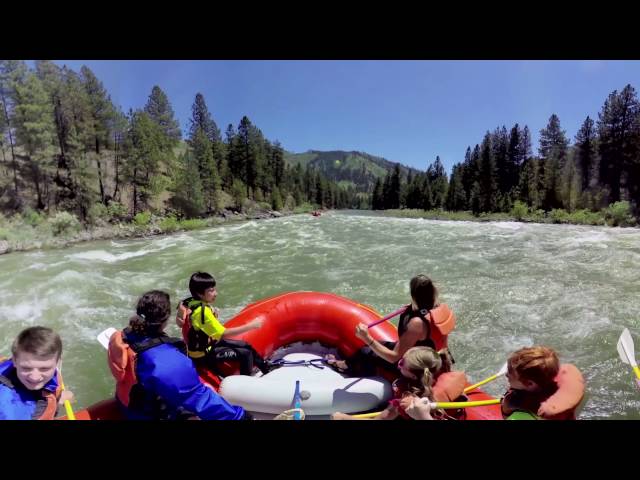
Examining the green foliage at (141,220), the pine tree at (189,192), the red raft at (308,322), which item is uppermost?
the pine tree at (189,192)

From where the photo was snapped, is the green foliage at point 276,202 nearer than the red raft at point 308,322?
No

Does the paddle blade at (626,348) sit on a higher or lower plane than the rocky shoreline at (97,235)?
lower

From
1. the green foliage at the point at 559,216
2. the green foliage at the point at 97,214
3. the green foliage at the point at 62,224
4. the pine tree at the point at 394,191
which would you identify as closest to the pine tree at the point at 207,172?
the green foliage at the point at 97,214

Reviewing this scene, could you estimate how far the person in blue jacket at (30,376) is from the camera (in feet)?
5.59

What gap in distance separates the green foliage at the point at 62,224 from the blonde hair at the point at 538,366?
2225cm

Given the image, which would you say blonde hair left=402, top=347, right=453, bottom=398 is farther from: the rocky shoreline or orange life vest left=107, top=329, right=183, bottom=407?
the rocky shoreline

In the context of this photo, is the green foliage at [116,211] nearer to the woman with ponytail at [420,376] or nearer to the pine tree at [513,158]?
the woman with ponytail at [420,376]

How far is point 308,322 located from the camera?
4.22m

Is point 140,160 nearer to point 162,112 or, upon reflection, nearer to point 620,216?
point 162,112

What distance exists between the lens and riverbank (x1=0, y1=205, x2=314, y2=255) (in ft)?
49.8

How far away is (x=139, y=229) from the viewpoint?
22.2m

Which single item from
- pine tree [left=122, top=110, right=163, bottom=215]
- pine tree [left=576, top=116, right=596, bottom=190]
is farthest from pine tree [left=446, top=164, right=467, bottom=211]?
pine tree [left=122, top=110, right=163, bottom=215]
